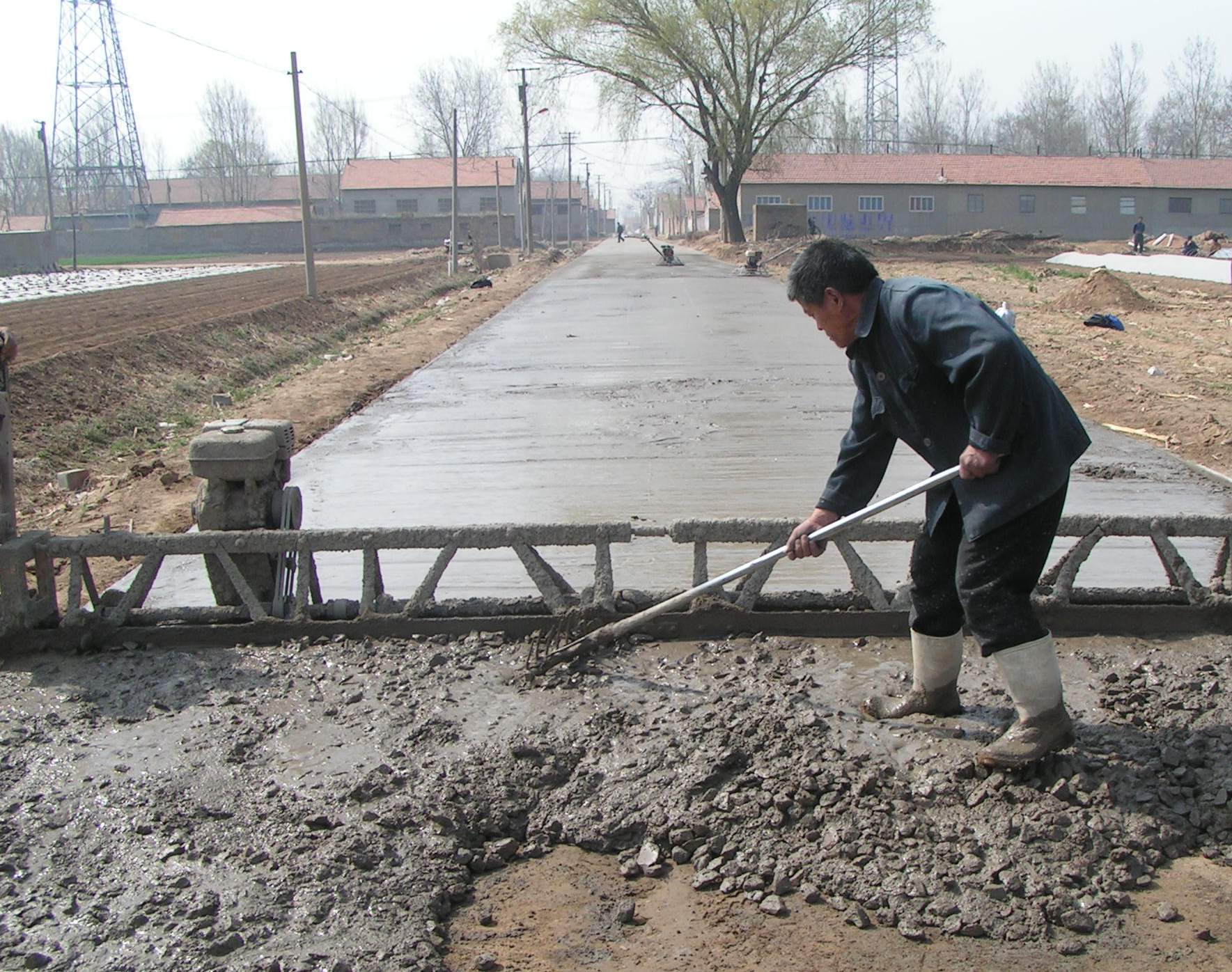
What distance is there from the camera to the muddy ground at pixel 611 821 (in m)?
2.92

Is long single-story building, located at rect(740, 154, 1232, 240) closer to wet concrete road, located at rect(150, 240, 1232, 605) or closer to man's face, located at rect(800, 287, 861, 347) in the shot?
wet concrete road, located at rect(150, 240, 1232, 605)

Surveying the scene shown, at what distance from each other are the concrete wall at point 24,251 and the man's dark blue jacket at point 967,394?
53.4m

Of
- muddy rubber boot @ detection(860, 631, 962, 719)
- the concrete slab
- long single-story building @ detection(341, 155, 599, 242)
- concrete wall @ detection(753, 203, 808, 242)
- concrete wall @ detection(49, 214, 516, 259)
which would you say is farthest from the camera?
long single-story building @ detection(341, 155, 599, 242)

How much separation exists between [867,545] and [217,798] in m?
3.88

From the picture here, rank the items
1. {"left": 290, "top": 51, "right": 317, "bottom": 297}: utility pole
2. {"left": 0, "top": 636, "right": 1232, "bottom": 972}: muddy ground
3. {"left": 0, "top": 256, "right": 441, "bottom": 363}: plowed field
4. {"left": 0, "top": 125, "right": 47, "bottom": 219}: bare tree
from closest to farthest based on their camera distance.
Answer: {"left": 0, "top": 636, "right": 1232, "bottom": 972}: muddy ground, {"left": 0, "top": 256, "right": 441, "bottom": 363}: plowed field, {"left": 290, "top": 51, "right": 317, "bottom": 297}: utility pole, {"left": 0, "top": 125, "right": 47, "bottom": 219}: bare tree

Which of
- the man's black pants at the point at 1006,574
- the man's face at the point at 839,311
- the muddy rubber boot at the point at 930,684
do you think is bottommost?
the muddy rubber boot at the point at 930,684

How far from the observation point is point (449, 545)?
5.05 metres

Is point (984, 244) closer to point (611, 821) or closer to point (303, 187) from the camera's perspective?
point (303, 187)

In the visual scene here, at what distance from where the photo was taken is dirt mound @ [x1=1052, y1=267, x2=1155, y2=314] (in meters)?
21.5

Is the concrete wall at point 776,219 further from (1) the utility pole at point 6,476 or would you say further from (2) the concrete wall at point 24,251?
(1) the utility pole at point 6,476

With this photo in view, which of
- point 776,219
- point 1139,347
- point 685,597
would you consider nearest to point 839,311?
point 685,597

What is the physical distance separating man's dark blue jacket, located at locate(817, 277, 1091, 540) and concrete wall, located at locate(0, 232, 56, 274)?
53402mm

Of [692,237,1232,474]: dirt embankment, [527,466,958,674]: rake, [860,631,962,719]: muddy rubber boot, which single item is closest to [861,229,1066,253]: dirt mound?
[692,237,1232,474]: dirt embankment

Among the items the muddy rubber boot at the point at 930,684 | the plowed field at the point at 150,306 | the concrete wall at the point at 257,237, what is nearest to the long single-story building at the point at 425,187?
the concrete wall at the point at 257,237
